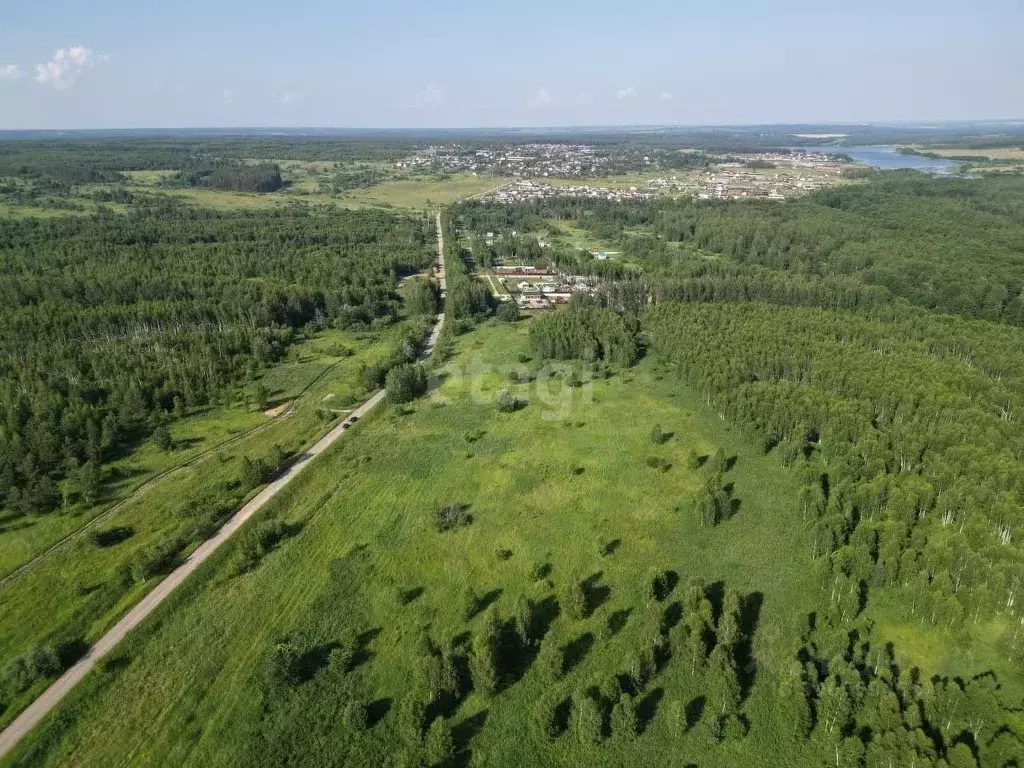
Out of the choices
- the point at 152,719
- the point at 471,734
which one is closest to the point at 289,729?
the point at 152,719

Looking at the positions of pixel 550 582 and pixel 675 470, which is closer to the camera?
pixel 550 582

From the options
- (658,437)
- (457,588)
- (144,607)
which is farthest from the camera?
(658,437)

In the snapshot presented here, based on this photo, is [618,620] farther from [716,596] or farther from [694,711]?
[716,596]

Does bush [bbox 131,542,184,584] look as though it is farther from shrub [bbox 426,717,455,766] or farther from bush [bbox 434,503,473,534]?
shrub [bbox 426,717,455,766]

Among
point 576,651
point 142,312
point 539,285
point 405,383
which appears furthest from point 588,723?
point 539,285

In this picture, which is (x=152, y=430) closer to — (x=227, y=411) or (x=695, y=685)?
(x=227, y=411)

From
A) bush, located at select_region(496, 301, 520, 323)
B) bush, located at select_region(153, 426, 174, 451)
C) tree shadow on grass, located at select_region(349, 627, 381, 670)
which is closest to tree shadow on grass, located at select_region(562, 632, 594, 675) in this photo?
tree shadow on grass, located at select_region(349, 627, 381, 670)
